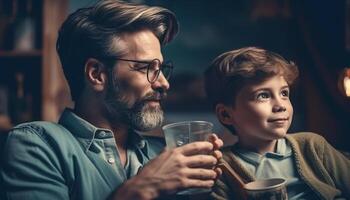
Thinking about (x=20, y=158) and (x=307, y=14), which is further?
(x=307, y=14)

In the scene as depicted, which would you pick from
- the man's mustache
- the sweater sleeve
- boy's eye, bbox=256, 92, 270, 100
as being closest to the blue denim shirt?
the man's mustache

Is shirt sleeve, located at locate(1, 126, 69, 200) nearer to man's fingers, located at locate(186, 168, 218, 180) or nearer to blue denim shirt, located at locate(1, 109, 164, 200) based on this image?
blue denim shirt, located at locate(1, 109, 164, 200)

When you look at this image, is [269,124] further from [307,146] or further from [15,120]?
[15,120]

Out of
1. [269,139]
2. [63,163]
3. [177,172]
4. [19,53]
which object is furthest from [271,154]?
[19,53]

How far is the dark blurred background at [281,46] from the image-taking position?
1407 mm

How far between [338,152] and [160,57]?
19.3 inches

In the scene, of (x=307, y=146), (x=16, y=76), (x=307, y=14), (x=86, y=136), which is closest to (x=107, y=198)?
(x=86, y=136)

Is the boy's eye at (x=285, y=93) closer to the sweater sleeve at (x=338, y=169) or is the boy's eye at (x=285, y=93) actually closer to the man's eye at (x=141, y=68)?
the sweater sleeve at (x=338, y=169)

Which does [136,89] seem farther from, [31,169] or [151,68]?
[31,169]

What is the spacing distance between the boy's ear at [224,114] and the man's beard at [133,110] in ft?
0.48

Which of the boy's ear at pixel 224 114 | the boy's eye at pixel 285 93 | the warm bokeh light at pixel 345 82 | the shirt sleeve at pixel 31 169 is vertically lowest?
the shirt sleeve at pixel 31 169

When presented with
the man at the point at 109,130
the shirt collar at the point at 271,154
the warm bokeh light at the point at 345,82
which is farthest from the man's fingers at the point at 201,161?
the warm bokeh light at the point at 345,82

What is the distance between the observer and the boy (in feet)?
3.96

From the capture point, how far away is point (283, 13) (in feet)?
5.32
